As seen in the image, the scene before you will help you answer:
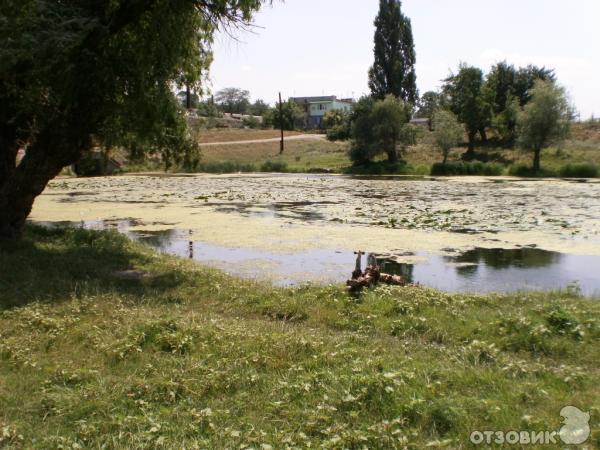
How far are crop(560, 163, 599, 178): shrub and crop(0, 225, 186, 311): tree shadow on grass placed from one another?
139 feet

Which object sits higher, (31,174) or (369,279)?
(31,174)

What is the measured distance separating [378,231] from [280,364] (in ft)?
38.7

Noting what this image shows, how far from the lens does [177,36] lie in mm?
11164

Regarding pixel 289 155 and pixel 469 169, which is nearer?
pixel 469 169

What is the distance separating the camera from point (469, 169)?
51.0 metres

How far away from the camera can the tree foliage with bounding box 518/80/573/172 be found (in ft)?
156

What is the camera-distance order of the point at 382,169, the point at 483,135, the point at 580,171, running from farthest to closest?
the point at 483,135
the point at 382,169
the point at 580,171

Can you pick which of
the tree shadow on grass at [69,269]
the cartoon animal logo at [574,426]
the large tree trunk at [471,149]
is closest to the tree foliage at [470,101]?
the large tree trunk at [471,149]

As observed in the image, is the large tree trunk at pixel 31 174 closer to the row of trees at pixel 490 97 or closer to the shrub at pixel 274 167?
the shrub at pixel 274 167

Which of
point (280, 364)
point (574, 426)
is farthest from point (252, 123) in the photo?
point (574, 426)

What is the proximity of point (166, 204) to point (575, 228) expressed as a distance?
17525 mm

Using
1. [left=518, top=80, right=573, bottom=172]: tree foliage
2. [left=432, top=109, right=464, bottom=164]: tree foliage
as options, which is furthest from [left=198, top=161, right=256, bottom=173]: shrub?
[left=518, top=80, right=573, bottom=172]: tree foliage

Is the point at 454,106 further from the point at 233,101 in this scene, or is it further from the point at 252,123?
the point at 233,101

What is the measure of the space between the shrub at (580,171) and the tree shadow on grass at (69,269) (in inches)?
1668
